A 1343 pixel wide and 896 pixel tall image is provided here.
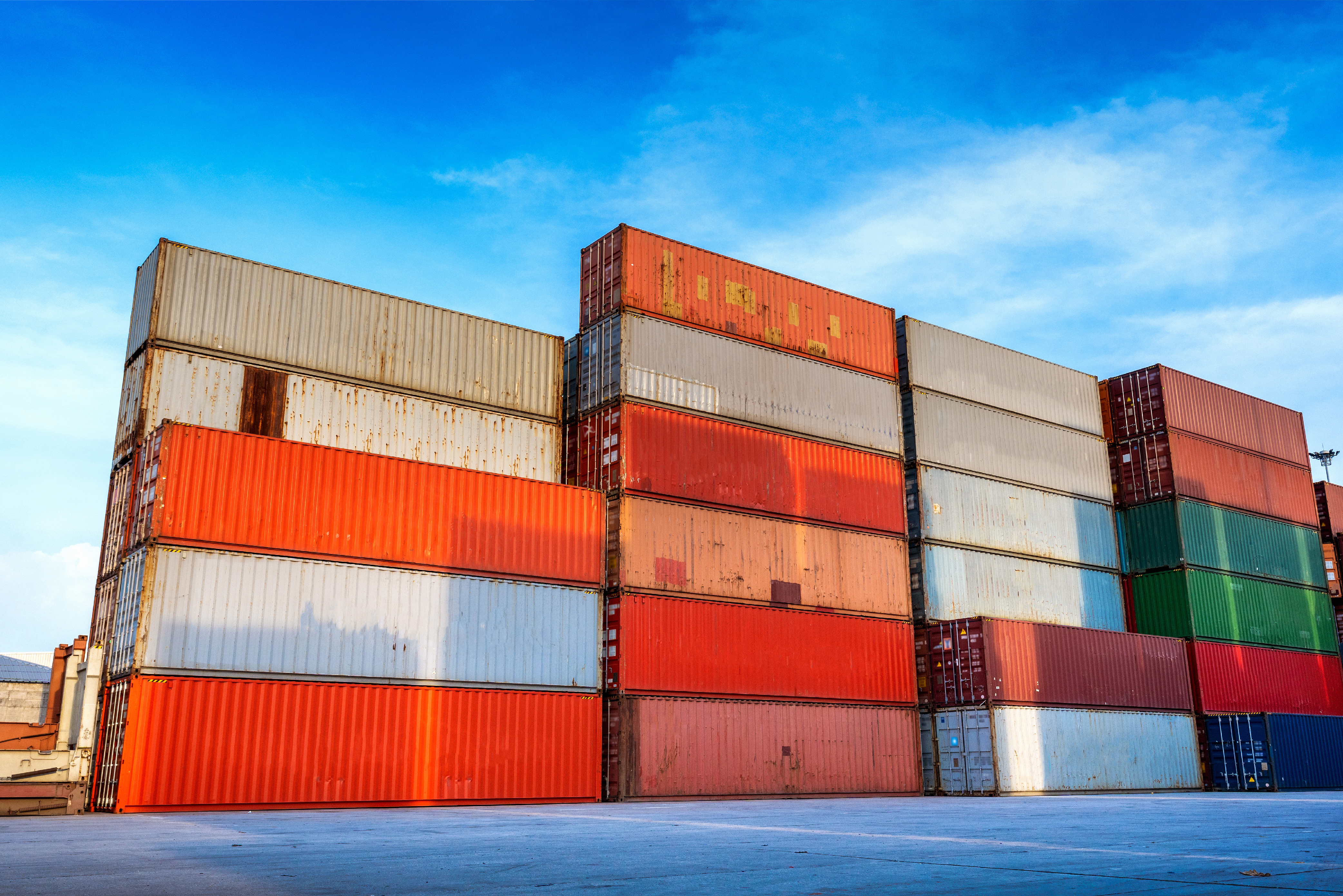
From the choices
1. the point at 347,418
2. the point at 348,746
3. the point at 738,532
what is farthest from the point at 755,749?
the point at 347,418

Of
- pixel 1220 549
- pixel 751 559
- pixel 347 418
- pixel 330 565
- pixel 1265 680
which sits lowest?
pixel 1265 680

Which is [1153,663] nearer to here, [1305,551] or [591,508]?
[1305,551]

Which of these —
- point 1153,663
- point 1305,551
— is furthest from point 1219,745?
point 1305,551

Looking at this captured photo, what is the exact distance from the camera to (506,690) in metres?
24.7

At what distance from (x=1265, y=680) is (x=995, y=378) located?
15.7 metres

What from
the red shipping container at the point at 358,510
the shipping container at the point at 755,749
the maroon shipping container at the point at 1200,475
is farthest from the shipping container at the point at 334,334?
the maroon shipping container at the point at 1200,475

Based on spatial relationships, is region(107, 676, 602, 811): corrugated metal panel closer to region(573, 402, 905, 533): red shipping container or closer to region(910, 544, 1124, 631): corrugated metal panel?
region(573, 402, 905, 533): red shipping container

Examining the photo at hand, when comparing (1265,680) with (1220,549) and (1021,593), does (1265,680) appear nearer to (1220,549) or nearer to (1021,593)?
(1220,549)

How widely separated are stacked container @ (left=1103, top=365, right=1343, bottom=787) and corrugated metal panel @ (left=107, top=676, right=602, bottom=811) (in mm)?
23498


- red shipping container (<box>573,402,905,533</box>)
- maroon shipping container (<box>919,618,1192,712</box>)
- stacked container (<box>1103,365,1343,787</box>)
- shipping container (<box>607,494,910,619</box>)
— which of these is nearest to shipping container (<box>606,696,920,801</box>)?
maroon shipping container (<box>919,618,1192,712</box>)

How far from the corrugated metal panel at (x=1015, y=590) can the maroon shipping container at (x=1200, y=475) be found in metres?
3.78

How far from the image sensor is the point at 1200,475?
39.9 meters

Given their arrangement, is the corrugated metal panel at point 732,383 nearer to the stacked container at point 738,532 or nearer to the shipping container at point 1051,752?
the stacked container at point 738,532

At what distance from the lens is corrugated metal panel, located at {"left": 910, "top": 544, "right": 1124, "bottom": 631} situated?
109ft
